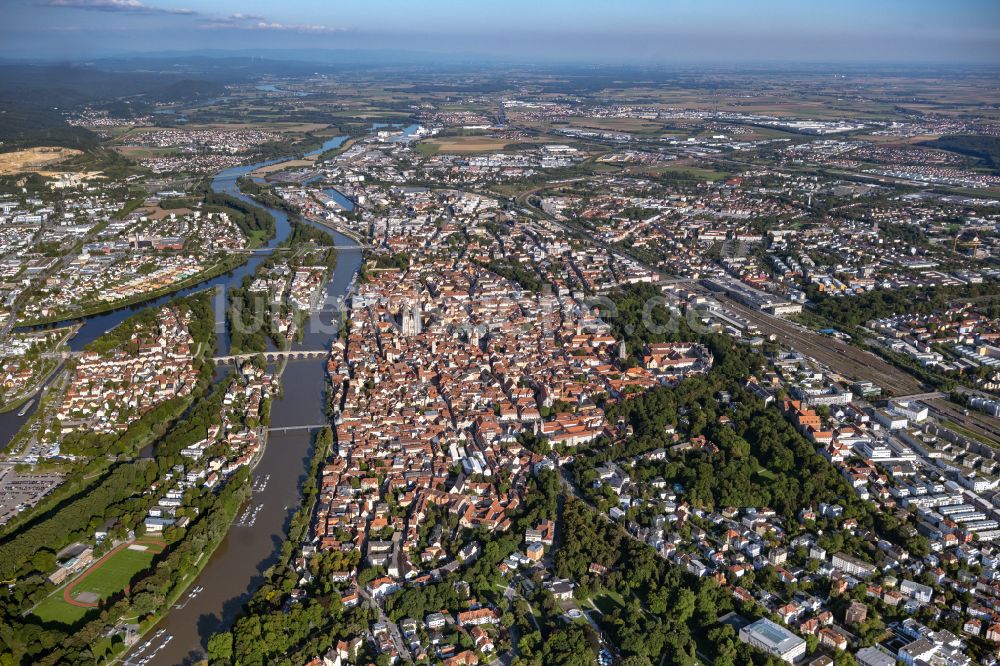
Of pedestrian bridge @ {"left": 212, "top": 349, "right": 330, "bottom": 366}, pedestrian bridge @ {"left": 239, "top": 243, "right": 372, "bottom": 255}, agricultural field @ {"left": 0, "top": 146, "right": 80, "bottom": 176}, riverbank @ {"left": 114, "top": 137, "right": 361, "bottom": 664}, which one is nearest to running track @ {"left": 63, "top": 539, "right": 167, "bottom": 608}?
riverbank @ {"left": 114, "top": 137, "right": 361, "bottom": 664}

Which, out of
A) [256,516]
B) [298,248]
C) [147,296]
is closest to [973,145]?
[298,248]

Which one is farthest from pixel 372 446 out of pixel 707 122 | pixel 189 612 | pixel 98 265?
pixel 707 122

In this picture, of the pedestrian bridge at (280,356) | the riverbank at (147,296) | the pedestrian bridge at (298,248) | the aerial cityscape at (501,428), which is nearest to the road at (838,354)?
the aerial cityscape at (501,428)

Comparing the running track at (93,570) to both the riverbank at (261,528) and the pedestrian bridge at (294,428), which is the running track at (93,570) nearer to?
the riverbank at (261,528)

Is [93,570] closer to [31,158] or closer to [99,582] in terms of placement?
[99,582]

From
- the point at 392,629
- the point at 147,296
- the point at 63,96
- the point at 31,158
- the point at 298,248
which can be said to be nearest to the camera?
the point at 392,629

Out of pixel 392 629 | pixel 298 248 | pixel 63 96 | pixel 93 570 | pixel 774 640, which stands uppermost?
pixel 63 96
